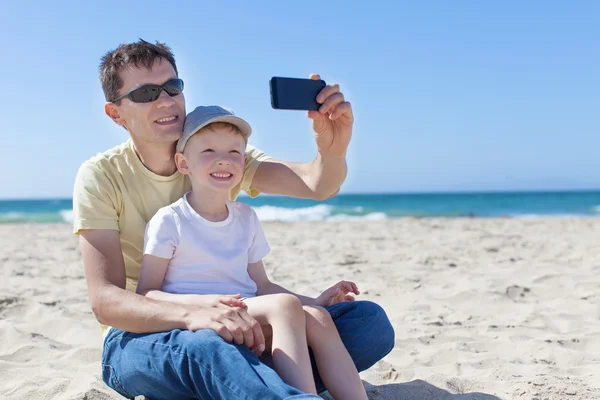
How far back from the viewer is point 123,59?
107 inches

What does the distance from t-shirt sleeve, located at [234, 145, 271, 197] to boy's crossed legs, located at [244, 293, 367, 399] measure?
3.25 feet

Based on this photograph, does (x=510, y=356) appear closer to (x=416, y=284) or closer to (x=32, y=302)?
(x=416, y=284)

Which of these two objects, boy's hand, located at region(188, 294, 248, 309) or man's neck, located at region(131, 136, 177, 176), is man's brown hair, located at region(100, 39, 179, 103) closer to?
man's neck, located at region(131, 136, 177, 176)

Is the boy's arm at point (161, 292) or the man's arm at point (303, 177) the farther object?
the man's arm at point (303, 177)

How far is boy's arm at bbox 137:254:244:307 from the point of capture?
2236 millimetres

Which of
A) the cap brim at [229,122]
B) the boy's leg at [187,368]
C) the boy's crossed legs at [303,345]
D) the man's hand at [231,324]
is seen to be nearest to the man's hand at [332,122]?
the cap brim at [229,122]

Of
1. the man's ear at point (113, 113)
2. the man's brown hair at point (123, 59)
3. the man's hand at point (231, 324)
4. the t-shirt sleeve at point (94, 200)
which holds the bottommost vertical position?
the man's hand at point (231, 324)

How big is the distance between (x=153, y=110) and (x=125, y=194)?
40 centimetres

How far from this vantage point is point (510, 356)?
335cm

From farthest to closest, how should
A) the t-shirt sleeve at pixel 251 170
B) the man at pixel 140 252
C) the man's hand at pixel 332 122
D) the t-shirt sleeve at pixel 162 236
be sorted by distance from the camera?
the t-shirt sleeve at pixel 251 170, the man's hand at pixel 332 122, the t-shirt sleeve at pixel 162 236, the man at pixel 140 252

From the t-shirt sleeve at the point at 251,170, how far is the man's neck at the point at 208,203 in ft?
1.68

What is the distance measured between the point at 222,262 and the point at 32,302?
277 centimetres

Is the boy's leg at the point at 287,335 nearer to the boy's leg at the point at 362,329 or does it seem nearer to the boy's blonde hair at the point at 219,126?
the boy's leg at the point at 362,329

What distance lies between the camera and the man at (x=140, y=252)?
82.1 inches
